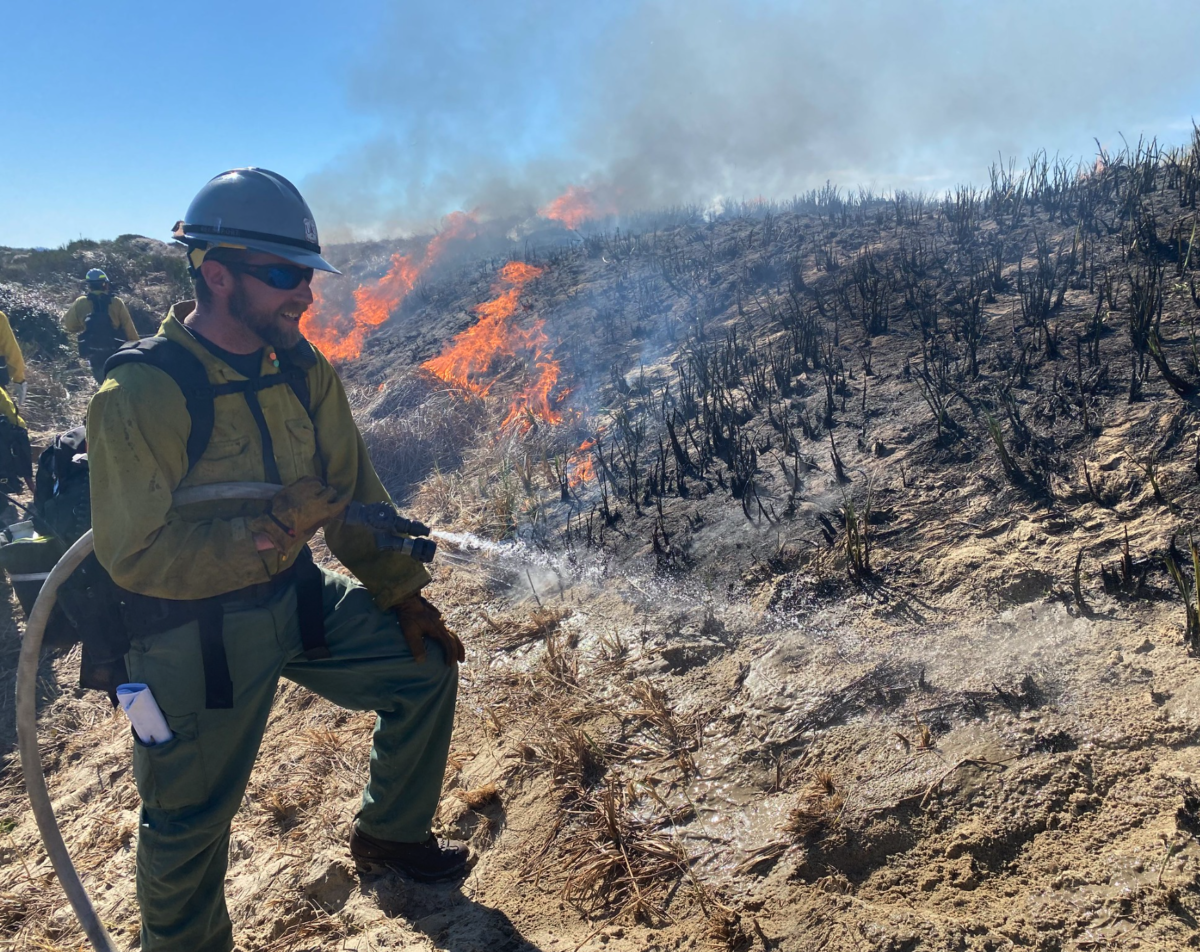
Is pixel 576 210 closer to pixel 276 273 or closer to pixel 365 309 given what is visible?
pixel 365 309

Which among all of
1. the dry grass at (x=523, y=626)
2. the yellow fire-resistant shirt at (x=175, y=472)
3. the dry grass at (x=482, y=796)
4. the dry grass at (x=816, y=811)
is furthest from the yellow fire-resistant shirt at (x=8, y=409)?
the dry grass at (x=816, y=811)

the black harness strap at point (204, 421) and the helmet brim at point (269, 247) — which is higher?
the helmet brim at point (269, 247)

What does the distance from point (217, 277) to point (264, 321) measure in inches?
6.8

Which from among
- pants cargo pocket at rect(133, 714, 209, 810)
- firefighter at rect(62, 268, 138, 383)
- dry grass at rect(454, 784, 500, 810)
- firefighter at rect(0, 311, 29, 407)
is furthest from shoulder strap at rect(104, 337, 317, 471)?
firefighter at rect(62, 268, 138, 383)

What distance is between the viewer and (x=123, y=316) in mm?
8484

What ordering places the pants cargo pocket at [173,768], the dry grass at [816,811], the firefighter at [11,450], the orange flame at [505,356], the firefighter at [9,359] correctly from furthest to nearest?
the orange flame at [505,356], the firefighter at [9,359], the firefighter at [11,450], the dry grass at [816,811], the pants cargo pocket at [173,768]

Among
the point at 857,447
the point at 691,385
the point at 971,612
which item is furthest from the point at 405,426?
the point at 971,612

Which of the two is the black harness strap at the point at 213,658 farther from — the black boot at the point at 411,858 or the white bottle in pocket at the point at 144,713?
the black boot at the point at 411,858

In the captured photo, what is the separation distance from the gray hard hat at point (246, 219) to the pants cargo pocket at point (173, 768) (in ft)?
4.48

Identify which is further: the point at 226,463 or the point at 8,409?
the point at 8,409

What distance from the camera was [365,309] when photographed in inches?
580

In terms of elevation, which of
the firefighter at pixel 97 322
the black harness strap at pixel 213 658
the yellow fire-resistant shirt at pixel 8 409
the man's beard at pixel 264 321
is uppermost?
the firefighter at pixel 97 322

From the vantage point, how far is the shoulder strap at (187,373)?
2.04 meters

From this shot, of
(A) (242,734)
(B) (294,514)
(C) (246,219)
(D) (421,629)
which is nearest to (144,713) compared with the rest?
(A) (242,734)
